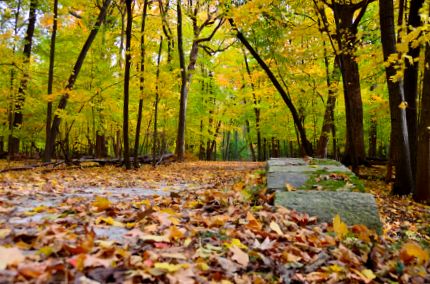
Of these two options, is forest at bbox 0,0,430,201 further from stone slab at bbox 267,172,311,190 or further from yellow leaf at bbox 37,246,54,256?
yellow leaf at bbox 37,246,54,256

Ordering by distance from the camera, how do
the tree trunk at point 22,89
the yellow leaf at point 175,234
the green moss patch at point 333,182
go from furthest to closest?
the tree trunk at point 22,89 → the green moss patch at point 333,182 → the yellow leaf at point 175,234

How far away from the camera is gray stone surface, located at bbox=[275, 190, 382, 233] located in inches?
134

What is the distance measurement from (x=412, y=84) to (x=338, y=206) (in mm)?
5320

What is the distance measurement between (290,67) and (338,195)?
36.0ft

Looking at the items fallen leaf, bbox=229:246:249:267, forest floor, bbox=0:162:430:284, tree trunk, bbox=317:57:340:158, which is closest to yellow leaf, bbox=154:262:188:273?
forest floor, bbox=0:162:430:284

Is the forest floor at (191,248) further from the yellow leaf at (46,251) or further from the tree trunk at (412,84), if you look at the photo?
the tree trunk at (412,84)

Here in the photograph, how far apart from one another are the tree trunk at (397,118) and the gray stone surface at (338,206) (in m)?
4.20

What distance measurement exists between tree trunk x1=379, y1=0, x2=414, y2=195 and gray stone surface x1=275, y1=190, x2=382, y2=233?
4200 mm

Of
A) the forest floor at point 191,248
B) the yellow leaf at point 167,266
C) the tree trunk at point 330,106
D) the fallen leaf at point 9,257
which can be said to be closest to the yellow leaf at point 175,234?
the forest floor at point 191,248

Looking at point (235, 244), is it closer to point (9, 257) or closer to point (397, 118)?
point (9, 257)

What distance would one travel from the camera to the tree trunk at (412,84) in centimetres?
755

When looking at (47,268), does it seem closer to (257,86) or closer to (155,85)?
(155,85)

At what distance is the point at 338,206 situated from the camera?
11.6 feet

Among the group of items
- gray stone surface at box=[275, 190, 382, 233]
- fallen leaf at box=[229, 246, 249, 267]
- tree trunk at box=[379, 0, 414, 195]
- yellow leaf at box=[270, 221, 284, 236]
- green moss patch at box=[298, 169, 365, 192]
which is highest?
tree trunk at box=[379, 0, 414, 195]
